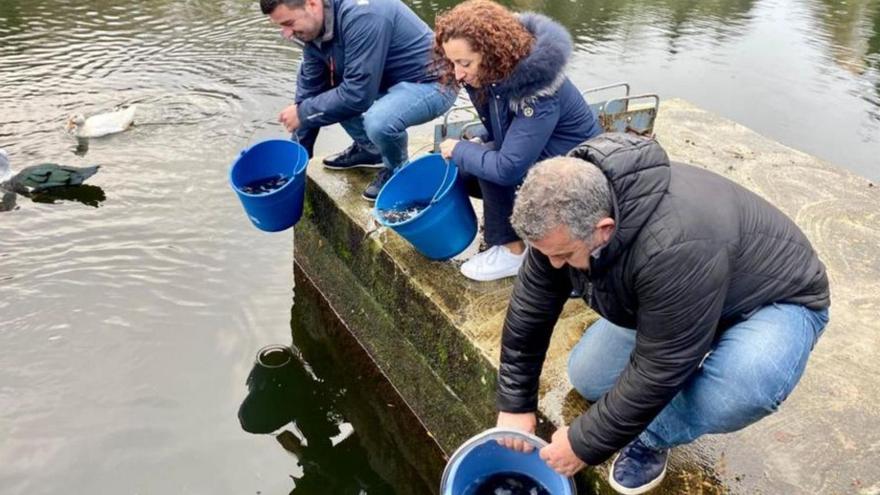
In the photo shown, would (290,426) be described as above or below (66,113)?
below

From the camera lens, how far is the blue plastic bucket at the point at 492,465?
264cm

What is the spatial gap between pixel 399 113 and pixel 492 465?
2239 mm

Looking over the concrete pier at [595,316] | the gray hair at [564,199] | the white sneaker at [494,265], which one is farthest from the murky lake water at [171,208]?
the gray hair at [564,199]

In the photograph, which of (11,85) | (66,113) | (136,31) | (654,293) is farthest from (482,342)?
(136,31)

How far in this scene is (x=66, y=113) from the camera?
7695 mm

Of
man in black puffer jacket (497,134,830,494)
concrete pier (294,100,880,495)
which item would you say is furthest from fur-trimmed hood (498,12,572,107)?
concrete pier (294,100,880,495)

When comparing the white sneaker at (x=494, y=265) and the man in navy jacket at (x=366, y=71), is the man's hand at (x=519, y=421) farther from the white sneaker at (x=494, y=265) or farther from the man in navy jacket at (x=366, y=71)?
the man in navy jacket at (x=366, y=71)

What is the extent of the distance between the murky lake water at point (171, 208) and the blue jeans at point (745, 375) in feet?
7.14

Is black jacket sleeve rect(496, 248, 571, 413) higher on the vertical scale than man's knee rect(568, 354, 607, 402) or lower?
higher

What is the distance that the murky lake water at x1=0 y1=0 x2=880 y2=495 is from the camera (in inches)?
157

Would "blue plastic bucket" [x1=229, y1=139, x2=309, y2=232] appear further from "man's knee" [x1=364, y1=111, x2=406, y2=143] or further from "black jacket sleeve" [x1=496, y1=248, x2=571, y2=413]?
"black jacket sleeve" [x1=496, y1=248, x2=571, y2=413]

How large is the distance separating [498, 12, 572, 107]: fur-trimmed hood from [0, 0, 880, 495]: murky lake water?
2.28 metres

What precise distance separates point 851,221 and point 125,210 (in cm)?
561

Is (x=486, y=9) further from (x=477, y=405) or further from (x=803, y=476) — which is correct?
(x=803, y=476)
